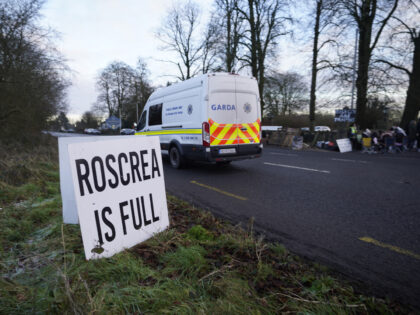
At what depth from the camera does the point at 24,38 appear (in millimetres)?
9773

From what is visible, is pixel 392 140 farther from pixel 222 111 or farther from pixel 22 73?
pixel 22 73

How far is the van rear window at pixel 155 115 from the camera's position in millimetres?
8594

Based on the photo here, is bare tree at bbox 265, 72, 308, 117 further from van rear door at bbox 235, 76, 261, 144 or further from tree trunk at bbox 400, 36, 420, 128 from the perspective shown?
van rear door at bbox 235, 76, 261, 144

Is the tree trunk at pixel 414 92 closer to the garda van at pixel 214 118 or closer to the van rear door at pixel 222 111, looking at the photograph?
the garda van at pixel 214 118

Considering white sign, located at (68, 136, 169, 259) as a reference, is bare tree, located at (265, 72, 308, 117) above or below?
above

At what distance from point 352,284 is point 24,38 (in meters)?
12.9

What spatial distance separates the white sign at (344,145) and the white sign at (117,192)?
14583mm

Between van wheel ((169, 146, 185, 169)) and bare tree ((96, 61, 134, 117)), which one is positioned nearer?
van wheel ((169, 146, 185, 169))

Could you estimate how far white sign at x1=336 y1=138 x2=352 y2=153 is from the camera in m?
14.8

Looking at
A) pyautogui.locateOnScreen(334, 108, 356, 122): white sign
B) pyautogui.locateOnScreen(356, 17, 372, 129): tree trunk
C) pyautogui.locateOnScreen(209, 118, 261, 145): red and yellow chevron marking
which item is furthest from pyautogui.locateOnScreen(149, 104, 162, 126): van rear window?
pyautogui.locateOnScreen(356, 17, 372, 129): tree trunk

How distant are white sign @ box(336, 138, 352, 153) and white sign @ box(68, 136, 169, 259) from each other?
14583 mm

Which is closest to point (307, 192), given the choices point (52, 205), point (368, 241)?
point (368, 241)

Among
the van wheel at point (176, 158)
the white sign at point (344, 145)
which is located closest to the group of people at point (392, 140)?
the white sign at point (344, 145)

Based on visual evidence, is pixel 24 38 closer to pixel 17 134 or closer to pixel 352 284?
pixel 17 134
